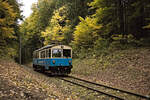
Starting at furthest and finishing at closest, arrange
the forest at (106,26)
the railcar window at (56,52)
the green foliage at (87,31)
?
1. the green foliage at (87,31)
2. the forest at (106,26)
3. the railcar window at (56,52)

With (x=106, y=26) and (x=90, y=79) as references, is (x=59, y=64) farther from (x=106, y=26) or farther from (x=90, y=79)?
(x=106, y=26)

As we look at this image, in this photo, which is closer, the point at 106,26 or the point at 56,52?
the point at 56,52

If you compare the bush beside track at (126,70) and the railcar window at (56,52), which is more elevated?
the railcar window at (56,52)

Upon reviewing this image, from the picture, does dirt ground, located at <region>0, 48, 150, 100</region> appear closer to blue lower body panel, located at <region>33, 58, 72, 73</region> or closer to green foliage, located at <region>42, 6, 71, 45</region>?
blue lower body panel, located at <region>33, 58, 72, 73</region>

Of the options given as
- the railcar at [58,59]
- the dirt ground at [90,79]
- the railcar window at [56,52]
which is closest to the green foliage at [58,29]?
the railcar at [58,59]

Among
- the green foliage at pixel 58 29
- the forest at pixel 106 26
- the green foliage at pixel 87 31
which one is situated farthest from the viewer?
the green foliage at pixel 58 29

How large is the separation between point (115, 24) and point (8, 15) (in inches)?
477

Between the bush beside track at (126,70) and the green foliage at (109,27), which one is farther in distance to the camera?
the green foliage at (109,27)

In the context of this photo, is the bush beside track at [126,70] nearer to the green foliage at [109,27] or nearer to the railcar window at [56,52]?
the green foliage at [109,27]

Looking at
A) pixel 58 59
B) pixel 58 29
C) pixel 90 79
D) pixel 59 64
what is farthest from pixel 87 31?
pixel 58 29

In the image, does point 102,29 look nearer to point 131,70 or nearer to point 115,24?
point 115,24

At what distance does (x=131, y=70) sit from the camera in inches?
429

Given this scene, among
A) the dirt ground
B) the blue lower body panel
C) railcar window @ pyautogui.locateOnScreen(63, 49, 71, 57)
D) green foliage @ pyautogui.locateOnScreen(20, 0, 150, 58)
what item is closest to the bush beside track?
the dirt ground

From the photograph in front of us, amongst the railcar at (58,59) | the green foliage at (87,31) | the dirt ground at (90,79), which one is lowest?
the dirt ground at (90,79)
